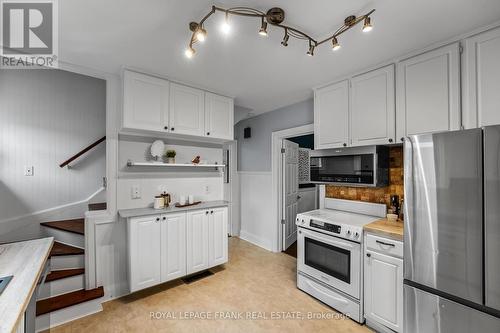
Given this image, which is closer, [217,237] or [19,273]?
[19,273]

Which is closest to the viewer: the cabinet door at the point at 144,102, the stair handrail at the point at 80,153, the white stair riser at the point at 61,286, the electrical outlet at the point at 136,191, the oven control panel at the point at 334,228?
the oven control panel at the point at 334,228

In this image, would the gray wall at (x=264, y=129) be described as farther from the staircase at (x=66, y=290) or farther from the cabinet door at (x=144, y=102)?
the staircase at (x=66, y=290)

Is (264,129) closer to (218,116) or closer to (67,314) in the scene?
(218,116)

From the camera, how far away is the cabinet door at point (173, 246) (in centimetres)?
246

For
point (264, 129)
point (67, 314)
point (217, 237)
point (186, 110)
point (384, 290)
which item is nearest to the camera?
point (384, 290)

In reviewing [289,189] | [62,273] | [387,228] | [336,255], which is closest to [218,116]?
[289,189]

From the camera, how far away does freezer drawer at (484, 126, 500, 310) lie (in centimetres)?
119

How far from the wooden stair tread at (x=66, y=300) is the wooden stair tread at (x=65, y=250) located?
0.39 meters

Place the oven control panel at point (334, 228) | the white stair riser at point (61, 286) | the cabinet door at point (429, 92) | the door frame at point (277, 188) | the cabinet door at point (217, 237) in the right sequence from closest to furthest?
the cabinet door at point (429, 92) < the oven control panel at point (334, 228) < the white stair riser at point (61, 286) < the cabinet door at point (217, 237) < the door frame at point (277, 188)

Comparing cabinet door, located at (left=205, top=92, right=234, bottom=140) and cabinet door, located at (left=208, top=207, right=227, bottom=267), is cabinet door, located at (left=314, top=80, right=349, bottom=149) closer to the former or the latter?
cabinet door, located at (left=205, top=92, right=234, bottom=140)

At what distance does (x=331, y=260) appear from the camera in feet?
7.27

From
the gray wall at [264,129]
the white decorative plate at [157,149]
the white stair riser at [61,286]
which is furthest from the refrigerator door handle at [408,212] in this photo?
the white stair riser at [61,286]

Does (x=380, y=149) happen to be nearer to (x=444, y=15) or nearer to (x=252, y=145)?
(x=444, y=15)

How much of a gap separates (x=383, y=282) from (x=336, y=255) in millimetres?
439
